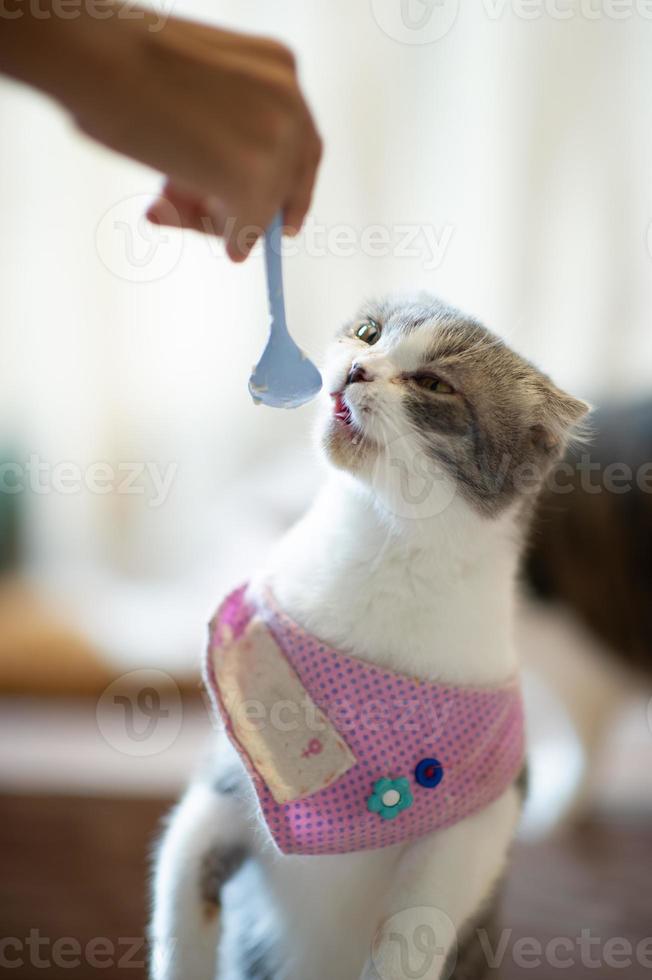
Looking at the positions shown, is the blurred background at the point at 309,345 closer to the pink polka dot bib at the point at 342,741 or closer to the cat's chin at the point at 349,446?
the pink polka dot bib at the point at 342,741

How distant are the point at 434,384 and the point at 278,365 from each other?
7.8 inches

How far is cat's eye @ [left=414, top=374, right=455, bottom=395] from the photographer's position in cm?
102

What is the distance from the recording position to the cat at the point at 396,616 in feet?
3.19

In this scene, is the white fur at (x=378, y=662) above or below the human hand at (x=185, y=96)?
below

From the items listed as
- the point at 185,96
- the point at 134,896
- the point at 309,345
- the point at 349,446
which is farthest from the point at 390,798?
the point at 309,345

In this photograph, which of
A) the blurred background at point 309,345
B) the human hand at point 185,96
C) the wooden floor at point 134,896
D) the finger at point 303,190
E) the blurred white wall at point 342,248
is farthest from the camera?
the blurred white wall at point 342,248

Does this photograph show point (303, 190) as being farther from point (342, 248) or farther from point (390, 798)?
point (342, 248)

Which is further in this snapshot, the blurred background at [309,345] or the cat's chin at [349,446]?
the blurred background at [309,345]

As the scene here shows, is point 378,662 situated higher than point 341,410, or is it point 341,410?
point 341,410

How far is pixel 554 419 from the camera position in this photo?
1056 millimetres

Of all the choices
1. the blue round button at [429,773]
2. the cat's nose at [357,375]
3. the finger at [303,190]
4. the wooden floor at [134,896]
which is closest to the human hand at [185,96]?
the finger at [303,190]

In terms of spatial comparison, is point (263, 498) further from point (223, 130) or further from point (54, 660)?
point (223, 130)

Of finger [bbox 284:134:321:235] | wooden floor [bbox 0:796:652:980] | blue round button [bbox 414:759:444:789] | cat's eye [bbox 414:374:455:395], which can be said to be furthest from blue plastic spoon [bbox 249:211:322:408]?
wooden floor [bbox 0:796:652:980]

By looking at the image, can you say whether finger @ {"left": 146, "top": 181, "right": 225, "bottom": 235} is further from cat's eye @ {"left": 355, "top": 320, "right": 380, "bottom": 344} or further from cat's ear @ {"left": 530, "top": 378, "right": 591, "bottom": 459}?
cat's ear @ {"left": 530, "top": 378, "right": 591, "bottom": 459}
